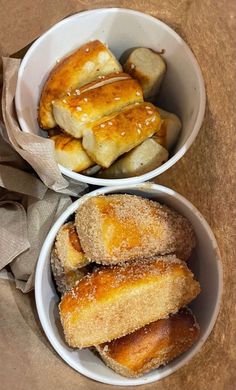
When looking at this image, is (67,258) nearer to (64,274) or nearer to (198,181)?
(64,274)

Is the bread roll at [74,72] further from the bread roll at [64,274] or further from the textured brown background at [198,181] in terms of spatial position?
the bread roll at [64,274]

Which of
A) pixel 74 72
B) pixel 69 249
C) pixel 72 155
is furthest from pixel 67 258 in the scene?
pixel 74 72

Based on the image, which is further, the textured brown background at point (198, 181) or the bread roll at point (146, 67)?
the bread roll at point (146, 67)

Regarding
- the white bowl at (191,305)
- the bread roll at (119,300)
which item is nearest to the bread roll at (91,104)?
the white bowl at (191,305)

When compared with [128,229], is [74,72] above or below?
above

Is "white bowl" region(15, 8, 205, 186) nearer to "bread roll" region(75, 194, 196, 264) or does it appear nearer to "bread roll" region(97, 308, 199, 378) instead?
"bread roll" region(75, 194, 196, 264)
